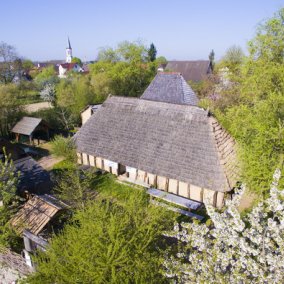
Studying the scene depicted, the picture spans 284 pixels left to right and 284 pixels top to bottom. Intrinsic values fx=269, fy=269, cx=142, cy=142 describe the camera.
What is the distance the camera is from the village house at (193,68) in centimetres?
5462

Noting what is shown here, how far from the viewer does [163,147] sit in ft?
61.2

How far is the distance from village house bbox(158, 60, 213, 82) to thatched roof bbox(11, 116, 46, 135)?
3397 centimetres

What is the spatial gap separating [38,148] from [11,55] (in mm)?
28623

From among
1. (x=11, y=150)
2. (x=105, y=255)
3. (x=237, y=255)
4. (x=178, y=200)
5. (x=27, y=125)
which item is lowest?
(x=178, y=200)

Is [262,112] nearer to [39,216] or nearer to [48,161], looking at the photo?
[39,216]

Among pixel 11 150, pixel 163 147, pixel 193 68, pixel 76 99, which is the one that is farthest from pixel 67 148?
pixel 193 68

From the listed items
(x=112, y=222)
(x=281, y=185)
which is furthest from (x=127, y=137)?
(x=112, y=222)

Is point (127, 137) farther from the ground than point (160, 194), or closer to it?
farther from the ground

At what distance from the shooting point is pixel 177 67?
192 feet

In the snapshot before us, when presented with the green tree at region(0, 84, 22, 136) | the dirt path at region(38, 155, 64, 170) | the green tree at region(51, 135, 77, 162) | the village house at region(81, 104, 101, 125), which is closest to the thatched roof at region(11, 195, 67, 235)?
the green tree at region(51, 135, 77, 162)

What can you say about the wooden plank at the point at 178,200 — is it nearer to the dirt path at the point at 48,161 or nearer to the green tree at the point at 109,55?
the dirt path at the point at 48,161

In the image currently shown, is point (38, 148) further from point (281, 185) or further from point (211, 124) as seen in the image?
point (281, 185)

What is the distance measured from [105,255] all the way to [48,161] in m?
18.5

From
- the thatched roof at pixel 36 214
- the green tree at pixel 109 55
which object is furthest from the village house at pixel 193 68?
the thatched roof at pixel 36 214
